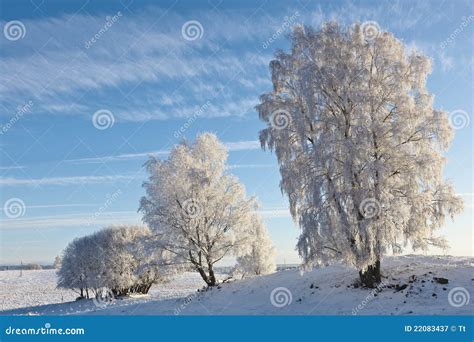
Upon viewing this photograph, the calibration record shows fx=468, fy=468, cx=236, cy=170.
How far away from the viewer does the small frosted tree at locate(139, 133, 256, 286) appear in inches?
1194

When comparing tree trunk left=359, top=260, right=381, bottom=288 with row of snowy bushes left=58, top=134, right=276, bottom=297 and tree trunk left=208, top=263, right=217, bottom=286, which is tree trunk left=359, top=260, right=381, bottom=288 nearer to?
row of snowy bushes left=58, top=134, right=276, bottom=297

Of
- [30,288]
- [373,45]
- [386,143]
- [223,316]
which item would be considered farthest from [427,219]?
[30,288]

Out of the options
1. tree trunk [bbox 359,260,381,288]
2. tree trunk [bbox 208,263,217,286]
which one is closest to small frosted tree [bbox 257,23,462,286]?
tree trunk [bbox 359,260,381,288]

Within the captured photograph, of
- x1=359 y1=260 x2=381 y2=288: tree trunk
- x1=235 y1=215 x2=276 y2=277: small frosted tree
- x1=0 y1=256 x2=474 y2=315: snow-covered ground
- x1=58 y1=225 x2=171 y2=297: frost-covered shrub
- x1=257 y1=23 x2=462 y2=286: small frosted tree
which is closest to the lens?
x1=0 y1=256 x2=474 y2=315: snow-covered ground

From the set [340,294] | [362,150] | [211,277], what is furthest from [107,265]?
[362,150]

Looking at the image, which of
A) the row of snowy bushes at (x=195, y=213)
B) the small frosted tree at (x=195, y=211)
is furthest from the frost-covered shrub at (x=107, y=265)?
the small frosted tree at (x=195, y=211)

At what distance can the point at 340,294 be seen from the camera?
22.0 m

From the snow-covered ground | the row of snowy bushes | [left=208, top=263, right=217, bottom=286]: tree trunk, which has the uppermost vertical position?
the row of snowy bushes

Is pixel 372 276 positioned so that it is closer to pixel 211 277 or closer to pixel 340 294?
pixel 340 294

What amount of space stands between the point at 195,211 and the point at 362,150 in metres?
13.1

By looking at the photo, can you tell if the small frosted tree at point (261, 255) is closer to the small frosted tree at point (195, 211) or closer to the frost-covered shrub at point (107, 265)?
the frost-covered shrub at point (107, 265)

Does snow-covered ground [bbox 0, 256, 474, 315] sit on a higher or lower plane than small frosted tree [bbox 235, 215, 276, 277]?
lower

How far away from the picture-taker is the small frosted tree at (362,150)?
21.1 meters

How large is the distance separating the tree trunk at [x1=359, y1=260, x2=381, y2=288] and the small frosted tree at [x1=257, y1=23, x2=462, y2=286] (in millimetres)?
47
